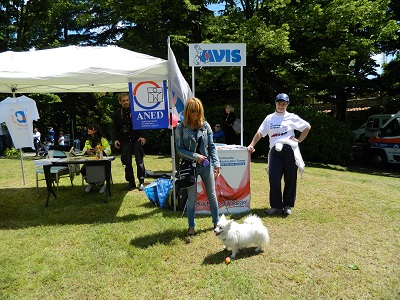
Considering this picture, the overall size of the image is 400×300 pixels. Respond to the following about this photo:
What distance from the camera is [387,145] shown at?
39.3ft

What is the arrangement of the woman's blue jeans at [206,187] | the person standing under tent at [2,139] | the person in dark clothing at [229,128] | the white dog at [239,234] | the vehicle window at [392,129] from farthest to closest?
the person standing under tent at [2,139], the vehicle window at [392,129], the person in dark clothing at [229,128], the woman's blue jeans at [206,187], the white dog at [239,234]

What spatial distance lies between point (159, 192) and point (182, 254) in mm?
1921

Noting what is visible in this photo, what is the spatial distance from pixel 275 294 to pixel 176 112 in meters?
3.03

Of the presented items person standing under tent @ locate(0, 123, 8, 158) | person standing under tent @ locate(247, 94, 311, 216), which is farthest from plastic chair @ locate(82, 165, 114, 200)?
person standing under tent @ locate(0, 123, 8, 158)

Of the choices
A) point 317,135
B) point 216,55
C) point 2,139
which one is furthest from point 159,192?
point 2,139

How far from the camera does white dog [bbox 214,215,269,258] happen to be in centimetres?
340

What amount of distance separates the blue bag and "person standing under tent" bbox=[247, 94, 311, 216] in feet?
5.33

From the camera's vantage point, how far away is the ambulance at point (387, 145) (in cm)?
1166

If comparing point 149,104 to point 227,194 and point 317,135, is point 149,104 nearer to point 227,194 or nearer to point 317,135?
point 227,194

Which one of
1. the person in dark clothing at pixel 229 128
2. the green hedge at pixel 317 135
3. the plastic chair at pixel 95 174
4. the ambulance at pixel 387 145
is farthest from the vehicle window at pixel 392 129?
the plastic chair at pixel 95 174

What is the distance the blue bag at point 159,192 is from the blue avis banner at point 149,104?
3.65 ft

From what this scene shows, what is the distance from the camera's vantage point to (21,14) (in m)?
18.6

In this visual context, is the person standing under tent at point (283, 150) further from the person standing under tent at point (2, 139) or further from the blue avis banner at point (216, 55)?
the person standing under tent at point (2, 139)

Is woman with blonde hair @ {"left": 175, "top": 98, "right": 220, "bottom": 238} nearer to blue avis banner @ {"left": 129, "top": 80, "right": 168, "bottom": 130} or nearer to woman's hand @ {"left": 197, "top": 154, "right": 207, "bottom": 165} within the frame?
woman's hand @ {"left": 197, "top": 154, "right": 207, "bottom": 165}
